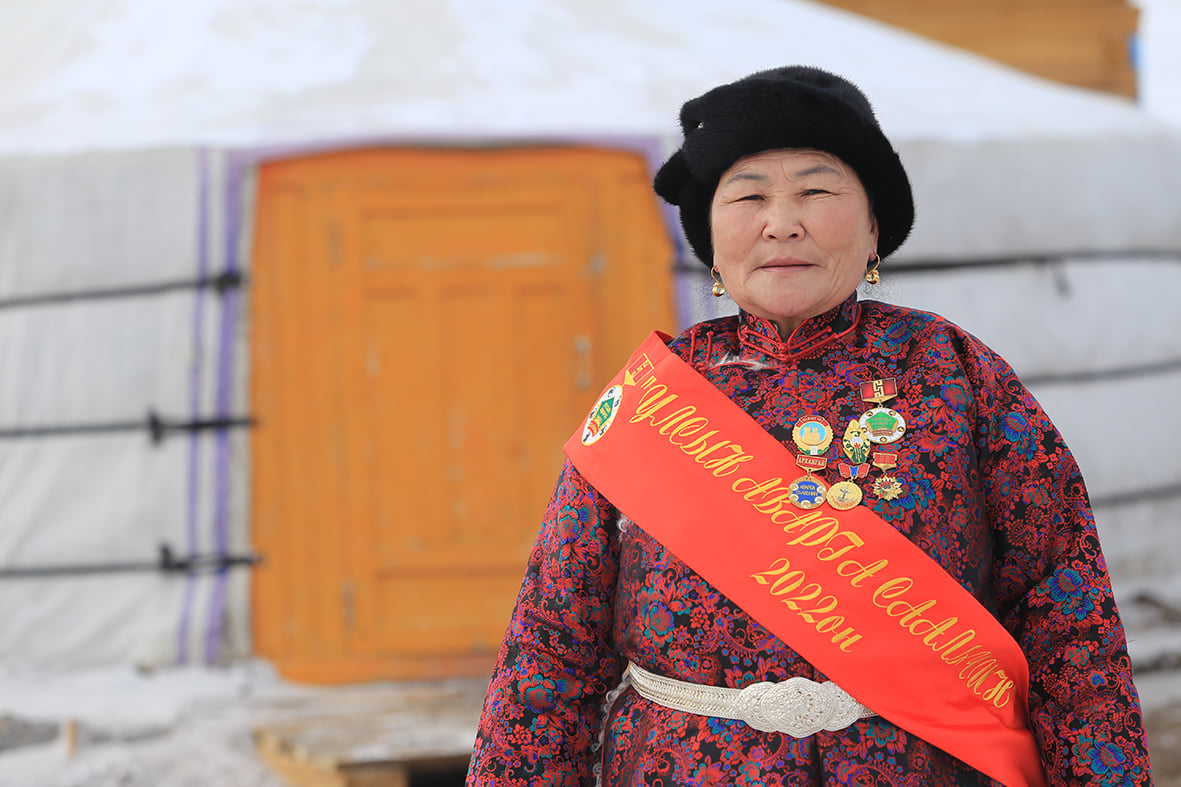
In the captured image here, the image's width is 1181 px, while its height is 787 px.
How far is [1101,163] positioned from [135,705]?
3.17 m

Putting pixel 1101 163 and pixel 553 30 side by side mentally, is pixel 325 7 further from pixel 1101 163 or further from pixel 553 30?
pixel 1101 163

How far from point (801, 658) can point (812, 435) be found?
182 millimetres

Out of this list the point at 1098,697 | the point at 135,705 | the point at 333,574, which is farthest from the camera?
the point at 333,574

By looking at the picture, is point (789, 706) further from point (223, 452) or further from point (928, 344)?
point (223, 452)

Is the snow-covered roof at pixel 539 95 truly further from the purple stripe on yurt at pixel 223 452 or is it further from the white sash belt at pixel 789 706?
the white sash belt at pixel 789 706

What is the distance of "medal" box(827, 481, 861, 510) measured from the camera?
0.88 m

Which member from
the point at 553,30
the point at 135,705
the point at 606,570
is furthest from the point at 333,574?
the point at 606,570

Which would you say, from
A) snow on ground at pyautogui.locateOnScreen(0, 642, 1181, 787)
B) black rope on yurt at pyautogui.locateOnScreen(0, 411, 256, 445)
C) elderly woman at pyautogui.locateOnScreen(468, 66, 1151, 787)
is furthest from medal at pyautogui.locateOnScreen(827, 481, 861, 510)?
black rope on yurt at pyautogui.locateOnScreen(0, 411, 256, 445)

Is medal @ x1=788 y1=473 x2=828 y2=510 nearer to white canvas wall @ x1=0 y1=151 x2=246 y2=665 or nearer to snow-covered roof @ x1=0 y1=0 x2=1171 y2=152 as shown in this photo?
snow-covered roof @ x1=0 y1=0 x2=1171 y2=152

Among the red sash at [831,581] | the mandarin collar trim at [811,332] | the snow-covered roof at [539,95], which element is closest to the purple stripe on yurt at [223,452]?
the snow-covered roof at [539,95]

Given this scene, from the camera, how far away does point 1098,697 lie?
0.83m

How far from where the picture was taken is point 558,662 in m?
0.93

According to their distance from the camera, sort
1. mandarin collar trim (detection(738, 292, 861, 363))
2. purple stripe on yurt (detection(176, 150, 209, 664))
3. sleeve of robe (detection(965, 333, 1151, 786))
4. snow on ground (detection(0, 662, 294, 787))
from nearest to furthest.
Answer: sleeve of robe (detection(965, 333, 1151, 786)), mandarin collar trim (detection(738, 292, 861, 363)), snow on ground (detection(0, 662, 294, 787)), purple stripe on yurt (detection(176, 150, 209, 664))

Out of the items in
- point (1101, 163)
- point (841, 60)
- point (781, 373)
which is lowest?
point (781, 373)
